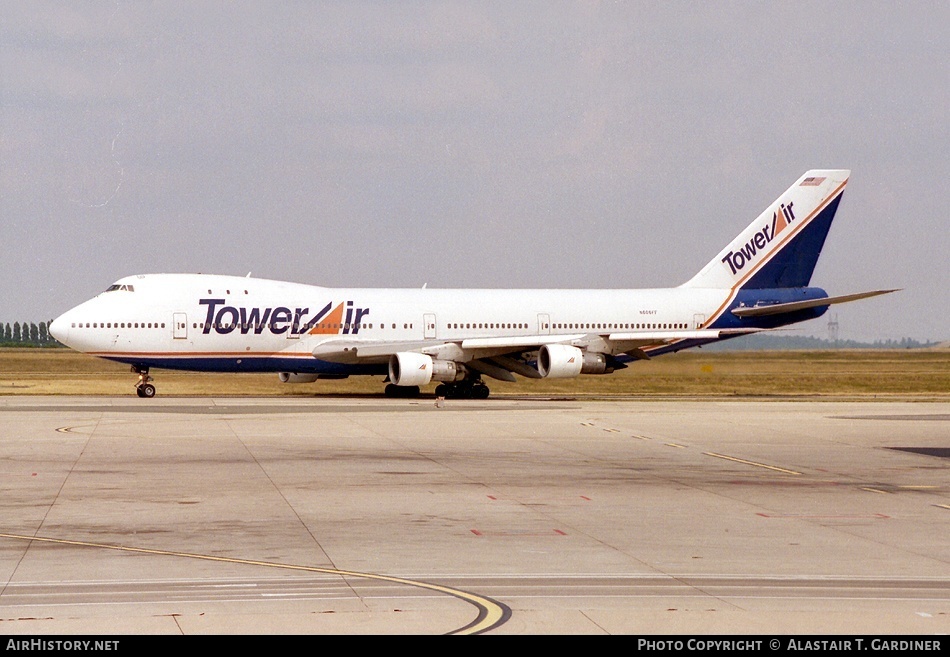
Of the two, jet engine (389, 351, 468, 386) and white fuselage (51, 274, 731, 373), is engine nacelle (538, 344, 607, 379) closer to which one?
white fuselage (51, 274, 731, 373)

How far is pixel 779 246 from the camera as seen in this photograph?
55812 millimetres

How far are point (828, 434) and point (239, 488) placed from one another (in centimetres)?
1802

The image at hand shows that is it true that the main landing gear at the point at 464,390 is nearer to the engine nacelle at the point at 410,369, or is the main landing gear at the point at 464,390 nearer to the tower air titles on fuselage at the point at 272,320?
the engine nacelle at the point at 410,369

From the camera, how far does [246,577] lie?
12.9 m

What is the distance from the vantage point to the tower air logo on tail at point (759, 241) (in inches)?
2194

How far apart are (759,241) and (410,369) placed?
18.3m

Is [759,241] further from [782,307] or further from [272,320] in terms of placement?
[272,320]

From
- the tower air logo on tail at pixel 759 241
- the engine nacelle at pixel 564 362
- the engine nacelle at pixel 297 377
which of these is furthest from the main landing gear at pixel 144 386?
the tower air logo on tail at pixel 759 241

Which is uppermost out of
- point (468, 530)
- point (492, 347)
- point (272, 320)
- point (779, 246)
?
point (779, 246)

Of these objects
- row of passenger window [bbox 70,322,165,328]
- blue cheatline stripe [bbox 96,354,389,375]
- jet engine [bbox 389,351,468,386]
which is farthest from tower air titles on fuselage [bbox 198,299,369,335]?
jet engine [bbox 389,351,468,386]

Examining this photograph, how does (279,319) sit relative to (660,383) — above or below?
above

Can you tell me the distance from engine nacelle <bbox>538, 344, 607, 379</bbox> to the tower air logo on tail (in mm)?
10332

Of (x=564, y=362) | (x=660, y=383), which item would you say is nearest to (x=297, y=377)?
(x=564, y=362)
